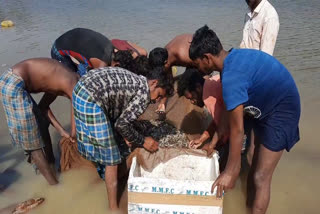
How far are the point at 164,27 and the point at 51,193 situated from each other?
7000 mm

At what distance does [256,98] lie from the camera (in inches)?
81.7

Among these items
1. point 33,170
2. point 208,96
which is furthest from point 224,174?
point 33,170

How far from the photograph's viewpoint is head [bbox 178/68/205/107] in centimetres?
320

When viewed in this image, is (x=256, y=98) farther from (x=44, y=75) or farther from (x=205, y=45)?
(x=44, y=75)

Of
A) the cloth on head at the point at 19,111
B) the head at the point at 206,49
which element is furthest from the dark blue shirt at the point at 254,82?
the cloth on head at the point at 19,111

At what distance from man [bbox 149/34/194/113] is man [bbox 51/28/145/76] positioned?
26 centimetres

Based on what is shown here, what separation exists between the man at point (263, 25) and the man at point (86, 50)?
1.36 metres

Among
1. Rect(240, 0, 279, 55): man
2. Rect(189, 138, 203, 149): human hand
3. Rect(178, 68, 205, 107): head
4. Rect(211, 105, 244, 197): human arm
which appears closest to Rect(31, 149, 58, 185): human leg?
Rect(189, 138, 203, 149): human hand

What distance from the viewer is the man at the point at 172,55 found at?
330 cm

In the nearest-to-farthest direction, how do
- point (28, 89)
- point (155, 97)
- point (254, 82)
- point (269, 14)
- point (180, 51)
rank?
point (254, 82)
point (155, 97)
point (28, 89)
point (269, 14)
point (180, 51)

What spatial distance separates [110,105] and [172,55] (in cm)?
137

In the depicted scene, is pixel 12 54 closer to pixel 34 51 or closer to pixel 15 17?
pixel 34 51

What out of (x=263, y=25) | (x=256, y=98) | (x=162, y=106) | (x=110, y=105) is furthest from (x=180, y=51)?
(x=256, y=98)

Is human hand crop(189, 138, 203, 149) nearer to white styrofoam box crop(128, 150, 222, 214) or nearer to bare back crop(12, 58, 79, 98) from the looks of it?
white styrofoam box crop(128, 150, 222, 214)
